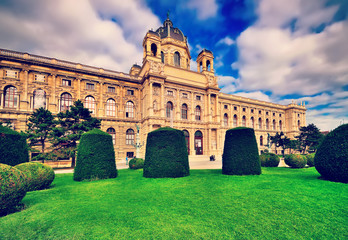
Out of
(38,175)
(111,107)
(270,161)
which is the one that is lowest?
(270,161)

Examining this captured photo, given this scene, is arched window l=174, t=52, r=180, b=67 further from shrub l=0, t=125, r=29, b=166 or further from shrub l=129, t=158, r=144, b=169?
shrub l=0, t=125, r=29, b=166

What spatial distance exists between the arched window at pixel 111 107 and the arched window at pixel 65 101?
609 centimetres

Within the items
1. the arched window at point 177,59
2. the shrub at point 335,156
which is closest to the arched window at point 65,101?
the arched window at point 177,59

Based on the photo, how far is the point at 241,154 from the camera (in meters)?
10.9

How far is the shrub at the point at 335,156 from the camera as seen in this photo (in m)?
8.02

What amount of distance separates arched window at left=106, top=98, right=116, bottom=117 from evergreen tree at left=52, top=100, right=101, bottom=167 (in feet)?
32.3

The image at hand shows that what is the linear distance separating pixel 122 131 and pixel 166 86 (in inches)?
484

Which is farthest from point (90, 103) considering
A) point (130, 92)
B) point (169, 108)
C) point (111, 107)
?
point (169, 108)

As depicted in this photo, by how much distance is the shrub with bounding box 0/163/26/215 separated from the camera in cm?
473

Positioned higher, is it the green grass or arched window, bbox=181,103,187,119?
arched window, bbox=181,103,187,119

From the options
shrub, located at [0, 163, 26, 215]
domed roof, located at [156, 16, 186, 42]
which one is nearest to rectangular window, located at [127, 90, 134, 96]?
domed roof, located at [156, 16, 186, 42]

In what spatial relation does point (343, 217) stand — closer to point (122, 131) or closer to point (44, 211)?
point (44, 211)

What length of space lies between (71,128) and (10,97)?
14.0 m

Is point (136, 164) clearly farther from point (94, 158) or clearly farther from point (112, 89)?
point (112, 89)
